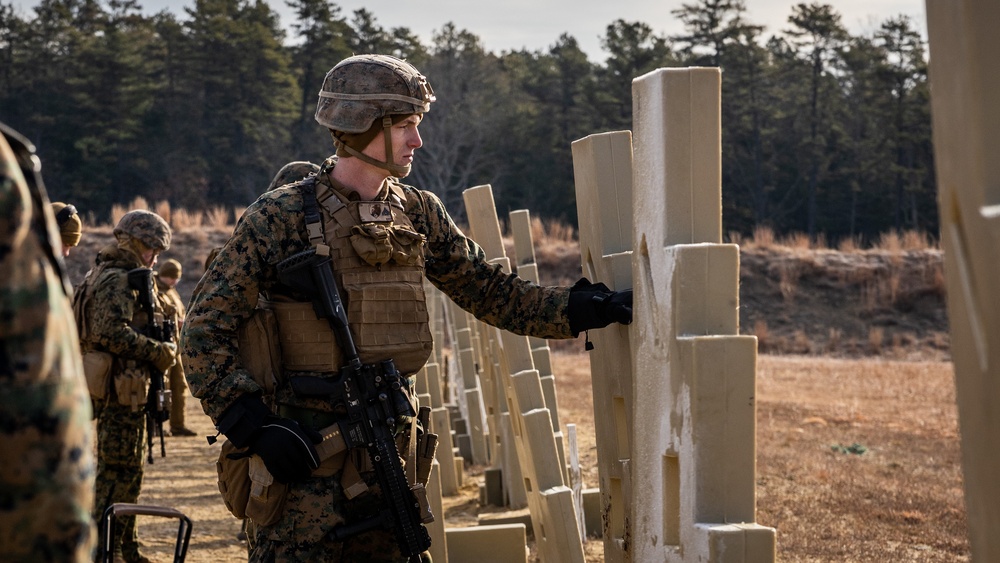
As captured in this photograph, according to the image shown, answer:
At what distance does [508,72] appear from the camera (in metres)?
49.1

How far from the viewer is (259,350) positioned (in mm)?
3510

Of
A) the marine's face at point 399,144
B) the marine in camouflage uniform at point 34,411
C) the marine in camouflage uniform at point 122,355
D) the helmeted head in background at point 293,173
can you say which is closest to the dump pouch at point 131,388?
the marine in camouflage uniform at point 122,355

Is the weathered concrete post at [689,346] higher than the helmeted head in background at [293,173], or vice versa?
the helmeted head in background at [293,173]

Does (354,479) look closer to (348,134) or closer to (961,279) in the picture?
(348,134)

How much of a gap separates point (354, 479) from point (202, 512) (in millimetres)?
5415

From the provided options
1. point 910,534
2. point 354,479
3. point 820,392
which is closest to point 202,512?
point 910,534

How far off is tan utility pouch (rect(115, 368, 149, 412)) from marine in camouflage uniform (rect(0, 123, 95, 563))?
5.30 metres

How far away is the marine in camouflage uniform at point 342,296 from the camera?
3.37 m

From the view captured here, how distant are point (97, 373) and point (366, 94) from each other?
3697 millimetres

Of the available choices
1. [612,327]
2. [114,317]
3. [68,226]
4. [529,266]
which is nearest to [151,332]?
[114,317]

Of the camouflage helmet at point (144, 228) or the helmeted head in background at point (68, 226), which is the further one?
the camouflage helmet at point (144, 228)

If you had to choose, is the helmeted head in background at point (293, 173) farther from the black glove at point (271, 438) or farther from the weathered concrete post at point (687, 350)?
the weathered concrete post at point (687, 350)

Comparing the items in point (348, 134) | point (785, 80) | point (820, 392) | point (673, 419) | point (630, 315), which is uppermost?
point (785, 80)

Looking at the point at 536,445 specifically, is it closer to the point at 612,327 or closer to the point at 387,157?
the point at 612,327
